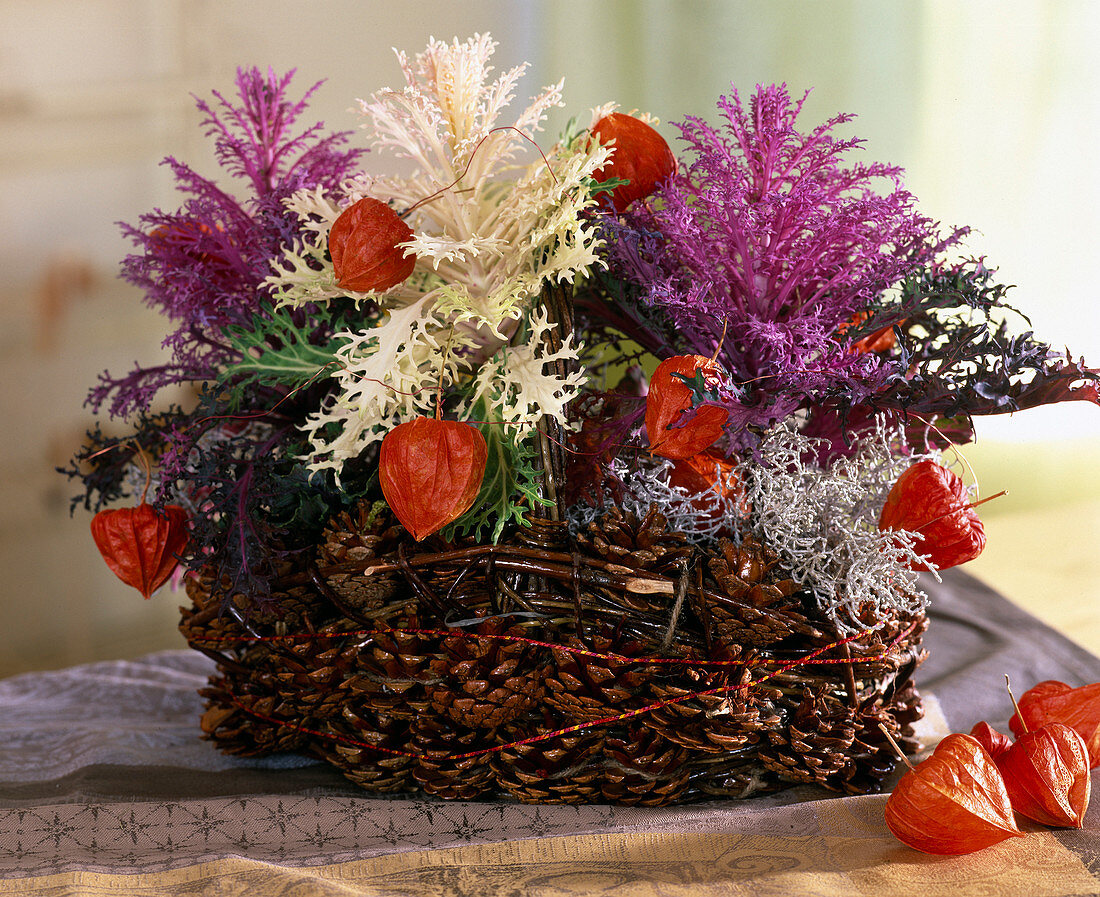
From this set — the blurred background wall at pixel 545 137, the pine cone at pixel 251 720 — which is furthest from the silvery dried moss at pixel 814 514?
the blurred background wall at pixel 545 137

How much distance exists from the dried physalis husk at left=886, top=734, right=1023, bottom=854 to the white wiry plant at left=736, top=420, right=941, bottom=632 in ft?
0.26

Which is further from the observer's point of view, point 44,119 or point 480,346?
point 44,119

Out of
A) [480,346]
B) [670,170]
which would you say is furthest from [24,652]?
[670,170]

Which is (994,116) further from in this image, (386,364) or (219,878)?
(219,878)

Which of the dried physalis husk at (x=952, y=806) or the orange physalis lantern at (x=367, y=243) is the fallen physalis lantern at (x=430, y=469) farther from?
the dried physalis husk at (x=952, y=806)

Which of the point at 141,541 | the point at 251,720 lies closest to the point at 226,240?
the point at 141,541

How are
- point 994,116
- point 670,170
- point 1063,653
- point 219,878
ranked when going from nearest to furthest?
point 219,878 < point 670,170 < point 1063,653 < point 994,116

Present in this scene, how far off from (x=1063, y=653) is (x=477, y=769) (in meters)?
0.47

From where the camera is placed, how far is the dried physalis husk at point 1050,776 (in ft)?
1.60

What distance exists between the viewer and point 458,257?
1.63ft

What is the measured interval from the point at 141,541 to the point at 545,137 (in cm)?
68

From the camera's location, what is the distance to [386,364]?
504mm

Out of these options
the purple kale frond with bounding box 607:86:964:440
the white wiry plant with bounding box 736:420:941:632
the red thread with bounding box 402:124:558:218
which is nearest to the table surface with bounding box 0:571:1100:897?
the white wiry plant with bounding box 736:420:941:632

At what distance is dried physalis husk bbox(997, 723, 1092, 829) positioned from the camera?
1.60ft
